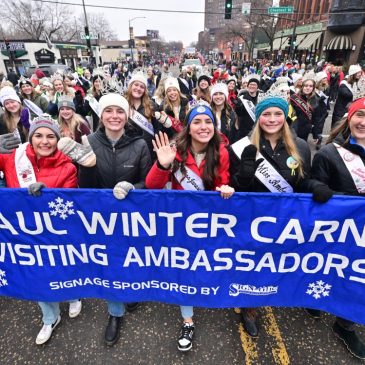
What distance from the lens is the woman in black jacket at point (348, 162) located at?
7.76 ft

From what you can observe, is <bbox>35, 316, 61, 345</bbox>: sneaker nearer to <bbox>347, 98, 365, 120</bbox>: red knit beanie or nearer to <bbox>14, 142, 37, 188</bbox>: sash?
<bbox>14, 142, 37, 188</bbox>: sash

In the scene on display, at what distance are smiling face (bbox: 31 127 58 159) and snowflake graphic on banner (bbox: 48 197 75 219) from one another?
0.50 meters

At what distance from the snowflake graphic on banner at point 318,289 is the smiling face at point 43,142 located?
248 cm

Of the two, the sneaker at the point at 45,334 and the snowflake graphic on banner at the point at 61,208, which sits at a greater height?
the snowflake graphic on banner at the point at 61,208

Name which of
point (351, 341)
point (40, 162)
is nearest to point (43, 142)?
point (40, 162)

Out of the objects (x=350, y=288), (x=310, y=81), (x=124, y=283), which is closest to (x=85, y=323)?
(x=124, y=283)

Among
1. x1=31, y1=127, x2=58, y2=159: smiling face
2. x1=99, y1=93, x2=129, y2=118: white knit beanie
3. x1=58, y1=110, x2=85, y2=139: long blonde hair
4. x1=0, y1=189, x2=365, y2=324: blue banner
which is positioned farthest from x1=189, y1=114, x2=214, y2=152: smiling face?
x1=58, y1=110, x2=85, y2=139: long blonde hair

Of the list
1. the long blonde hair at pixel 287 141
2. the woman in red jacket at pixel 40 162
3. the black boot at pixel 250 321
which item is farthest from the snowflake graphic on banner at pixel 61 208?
the black boot at pixel 250 321

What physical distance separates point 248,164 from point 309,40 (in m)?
36.6

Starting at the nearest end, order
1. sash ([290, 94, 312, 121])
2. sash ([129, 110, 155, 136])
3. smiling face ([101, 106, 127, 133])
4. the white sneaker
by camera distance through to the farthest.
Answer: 1. smiling face ([101, 106, 127, 133])
2. the white sneaker
3. sash ([129, 110, 155, 136])
4. sash ([290, 94, 312, 121])

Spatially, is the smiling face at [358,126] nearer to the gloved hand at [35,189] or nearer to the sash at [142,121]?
the gloved hand at [35,189]

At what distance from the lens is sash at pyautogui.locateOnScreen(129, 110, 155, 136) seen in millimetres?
4465

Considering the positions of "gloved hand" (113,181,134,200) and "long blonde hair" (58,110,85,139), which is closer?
"gloved hand" (113,181,134,200)

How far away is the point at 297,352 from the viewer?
256 centimetres
